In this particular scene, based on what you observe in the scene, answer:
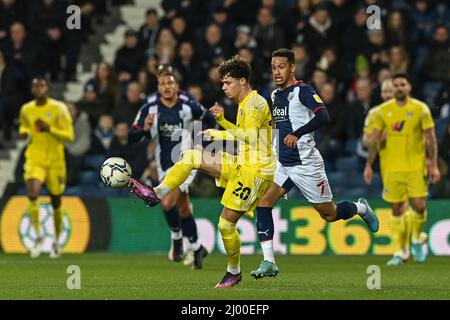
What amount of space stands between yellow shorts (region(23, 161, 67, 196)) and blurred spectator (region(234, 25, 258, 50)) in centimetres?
444

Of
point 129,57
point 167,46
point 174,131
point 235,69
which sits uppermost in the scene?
point 167,46

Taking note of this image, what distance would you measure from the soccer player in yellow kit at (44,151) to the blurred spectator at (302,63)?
15.0 feet

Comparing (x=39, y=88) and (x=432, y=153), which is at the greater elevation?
(x=39, y=88)

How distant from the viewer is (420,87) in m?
20.6

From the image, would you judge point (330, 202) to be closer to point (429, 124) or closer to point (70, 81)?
point (429, 124)

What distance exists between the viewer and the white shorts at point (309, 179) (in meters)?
12.2

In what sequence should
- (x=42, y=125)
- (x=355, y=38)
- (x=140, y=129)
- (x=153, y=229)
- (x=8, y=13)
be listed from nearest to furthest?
(x=140, y=129), (x=42, y=125), (x=153, y=229), (x=355, y=38), (x=8, y=13)

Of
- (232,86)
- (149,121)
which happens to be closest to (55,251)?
(149,121)

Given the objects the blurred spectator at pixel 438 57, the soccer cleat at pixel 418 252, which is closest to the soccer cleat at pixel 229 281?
the soccer cleat at pixel 418 252

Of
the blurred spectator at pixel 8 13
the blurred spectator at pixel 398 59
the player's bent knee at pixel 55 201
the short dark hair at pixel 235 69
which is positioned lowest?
the player's bent knee at pixel 55 201

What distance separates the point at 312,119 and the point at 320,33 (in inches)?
393

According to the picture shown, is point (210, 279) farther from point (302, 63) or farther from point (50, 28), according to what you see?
point (50, 28)

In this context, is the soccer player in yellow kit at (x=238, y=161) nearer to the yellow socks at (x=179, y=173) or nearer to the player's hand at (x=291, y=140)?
the yellow socks at (x=179, y=173)

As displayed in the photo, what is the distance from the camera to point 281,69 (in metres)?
11.8
